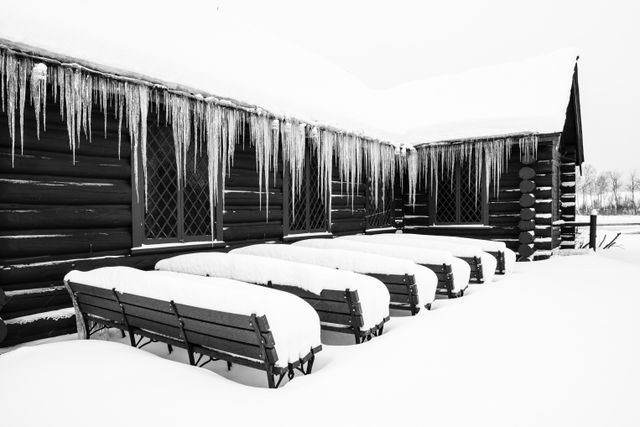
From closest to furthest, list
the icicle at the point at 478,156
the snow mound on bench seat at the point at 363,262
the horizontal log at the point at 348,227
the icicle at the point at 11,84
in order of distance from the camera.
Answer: the icicle at the point at 11,84, the snow mound on bench seat at the point at 363,262, the horizontal log at the point at 348,227, the icicle at the point at 478,156

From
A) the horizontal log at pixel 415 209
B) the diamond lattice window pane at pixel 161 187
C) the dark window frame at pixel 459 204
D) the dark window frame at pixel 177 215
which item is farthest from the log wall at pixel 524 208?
the diamond lattice window pane at pixel 161 187

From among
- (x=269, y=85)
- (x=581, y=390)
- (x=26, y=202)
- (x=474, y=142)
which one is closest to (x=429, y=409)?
(x=581, y=390)

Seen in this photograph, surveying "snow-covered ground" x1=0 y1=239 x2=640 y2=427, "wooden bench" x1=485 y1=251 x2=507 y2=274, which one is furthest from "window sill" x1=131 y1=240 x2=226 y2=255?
"wooden bench" x1=485 y1=251 x2=507 y2=274

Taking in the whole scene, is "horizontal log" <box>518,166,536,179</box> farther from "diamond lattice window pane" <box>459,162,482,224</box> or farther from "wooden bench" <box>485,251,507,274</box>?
"wooden bench" <box>485,251,507,274</box>

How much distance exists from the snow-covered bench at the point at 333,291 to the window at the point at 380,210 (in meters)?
6.35

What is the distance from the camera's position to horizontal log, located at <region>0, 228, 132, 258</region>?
4.79 meters

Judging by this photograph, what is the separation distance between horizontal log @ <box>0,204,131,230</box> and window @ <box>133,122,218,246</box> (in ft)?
0.90

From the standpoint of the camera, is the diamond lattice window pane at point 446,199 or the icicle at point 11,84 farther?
the diamond lattice window pane at point 446,199

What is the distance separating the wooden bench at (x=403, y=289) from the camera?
5.38 meters

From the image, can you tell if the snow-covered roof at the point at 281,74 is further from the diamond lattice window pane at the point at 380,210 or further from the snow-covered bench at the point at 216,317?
the snow-covered bench at the point at 216,317

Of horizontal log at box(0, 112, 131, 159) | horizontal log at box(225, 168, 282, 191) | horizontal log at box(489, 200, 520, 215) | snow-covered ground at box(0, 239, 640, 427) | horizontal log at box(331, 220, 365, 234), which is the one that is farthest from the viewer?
horizontal log at box(489, 200, 520, 215)

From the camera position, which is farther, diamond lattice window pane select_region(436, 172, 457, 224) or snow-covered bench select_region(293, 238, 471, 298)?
diamond lattice window pane select_region(436, 172, 457, 224)

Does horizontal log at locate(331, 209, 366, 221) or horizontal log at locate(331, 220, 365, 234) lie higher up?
horizontal log at locate(331, 209, 366, 221)

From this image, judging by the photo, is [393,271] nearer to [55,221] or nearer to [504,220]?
[55,221]
